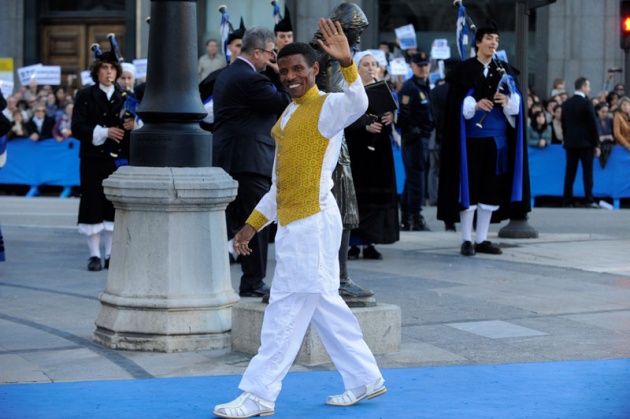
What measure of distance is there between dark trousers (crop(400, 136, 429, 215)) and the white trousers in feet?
30.0

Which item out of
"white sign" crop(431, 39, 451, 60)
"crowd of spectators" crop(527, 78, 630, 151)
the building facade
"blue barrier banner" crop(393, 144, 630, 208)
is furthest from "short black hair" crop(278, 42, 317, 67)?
the building facade

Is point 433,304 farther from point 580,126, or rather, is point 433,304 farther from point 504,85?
point 580,126

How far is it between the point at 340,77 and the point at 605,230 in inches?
342

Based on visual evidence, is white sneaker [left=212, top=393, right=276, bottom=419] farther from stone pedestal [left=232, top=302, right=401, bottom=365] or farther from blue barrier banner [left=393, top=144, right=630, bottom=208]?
blue barrier banner [left=393, top=144, right=630, bottom=208]

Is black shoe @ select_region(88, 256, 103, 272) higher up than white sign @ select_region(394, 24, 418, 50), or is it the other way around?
white sign @ select_region(394, 24, 418, 50)

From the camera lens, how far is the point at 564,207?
19484 millimetres

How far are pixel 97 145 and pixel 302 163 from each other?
573cm

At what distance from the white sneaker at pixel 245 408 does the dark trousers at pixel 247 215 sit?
11.6ft

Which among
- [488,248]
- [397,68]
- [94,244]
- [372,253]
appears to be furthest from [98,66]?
[397,68]

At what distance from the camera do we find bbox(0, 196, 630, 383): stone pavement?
7.25m

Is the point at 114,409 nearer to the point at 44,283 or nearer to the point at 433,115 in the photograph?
the point at 44,283

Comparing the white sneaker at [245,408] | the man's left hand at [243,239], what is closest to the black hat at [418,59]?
the man's left hand at [243,239]

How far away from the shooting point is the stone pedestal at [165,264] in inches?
296

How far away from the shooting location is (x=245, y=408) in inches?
228
